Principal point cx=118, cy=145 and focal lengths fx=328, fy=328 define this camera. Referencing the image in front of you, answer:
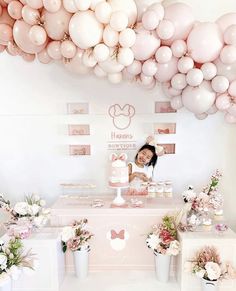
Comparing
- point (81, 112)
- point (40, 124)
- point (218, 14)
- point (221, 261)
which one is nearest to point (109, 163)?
point (81, 112)

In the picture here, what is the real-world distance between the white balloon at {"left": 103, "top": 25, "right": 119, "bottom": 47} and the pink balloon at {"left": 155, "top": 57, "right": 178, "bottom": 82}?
0.97 ft

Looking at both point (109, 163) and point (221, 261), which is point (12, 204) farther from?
point (221, 261)

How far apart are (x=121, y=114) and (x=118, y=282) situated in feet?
3.75

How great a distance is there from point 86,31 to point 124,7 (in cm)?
24

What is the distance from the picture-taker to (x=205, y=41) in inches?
68.4

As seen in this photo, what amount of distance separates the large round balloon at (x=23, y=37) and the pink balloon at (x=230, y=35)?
39.3 inches

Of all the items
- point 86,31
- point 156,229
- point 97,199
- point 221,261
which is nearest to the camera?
point 86,31

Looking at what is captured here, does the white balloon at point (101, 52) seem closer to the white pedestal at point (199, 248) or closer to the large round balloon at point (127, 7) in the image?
the large round balloon at point (127, 7)

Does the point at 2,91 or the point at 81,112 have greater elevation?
the point at 2,91

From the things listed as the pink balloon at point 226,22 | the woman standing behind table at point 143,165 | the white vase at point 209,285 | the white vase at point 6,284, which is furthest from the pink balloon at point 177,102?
the white vase at point 6,284

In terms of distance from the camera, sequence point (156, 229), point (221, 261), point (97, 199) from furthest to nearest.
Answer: point (97, 199)
point (156, 229)
point (221, 261)

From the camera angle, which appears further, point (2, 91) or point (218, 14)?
point (2, 91)

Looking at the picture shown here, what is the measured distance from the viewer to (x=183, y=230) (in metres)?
2.10

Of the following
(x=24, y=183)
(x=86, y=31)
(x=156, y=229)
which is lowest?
(x=156, y=229)
